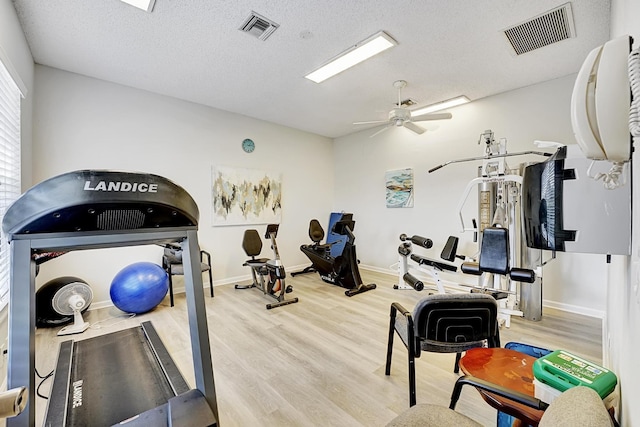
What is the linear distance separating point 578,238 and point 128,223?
5.33 feet

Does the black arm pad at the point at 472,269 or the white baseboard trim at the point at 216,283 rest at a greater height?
the black arm pad at the point at 472,269

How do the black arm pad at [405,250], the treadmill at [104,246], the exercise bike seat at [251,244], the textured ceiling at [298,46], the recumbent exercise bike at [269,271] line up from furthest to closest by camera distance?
the exercise bike seat at [251,244]
the black arm pad at [405,250]
the recumbent exercise bike at [269,271]
the textured ceiling at [298,46]
the treadmill at [104,246]

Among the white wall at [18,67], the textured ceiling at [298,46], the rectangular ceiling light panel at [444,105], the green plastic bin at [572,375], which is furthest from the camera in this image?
the rectangular ceiling light panel at [444,105]

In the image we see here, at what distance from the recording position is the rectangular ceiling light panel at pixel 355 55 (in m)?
2.71

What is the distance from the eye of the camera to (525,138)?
367 cm

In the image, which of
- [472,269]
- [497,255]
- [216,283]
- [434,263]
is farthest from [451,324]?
[216,283]

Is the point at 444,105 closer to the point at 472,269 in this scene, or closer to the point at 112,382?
the point at 472,269

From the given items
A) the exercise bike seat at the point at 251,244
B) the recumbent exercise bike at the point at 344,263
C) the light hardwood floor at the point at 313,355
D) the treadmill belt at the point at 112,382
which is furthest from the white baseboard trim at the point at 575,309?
the treadmill belt at the point at 112,382

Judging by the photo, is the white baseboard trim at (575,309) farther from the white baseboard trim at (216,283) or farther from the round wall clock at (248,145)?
the round wall clock at (248,145)

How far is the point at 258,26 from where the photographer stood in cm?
250

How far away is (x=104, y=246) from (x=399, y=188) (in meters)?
4.71

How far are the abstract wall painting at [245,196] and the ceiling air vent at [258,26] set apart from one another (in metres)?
2.45

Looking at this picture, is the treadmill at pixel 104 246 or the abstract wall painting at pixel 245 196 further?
the abstract wall painting at pixel 245 196

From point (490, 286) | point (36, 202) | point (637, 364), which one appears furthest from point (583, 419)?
point (490, 286)
